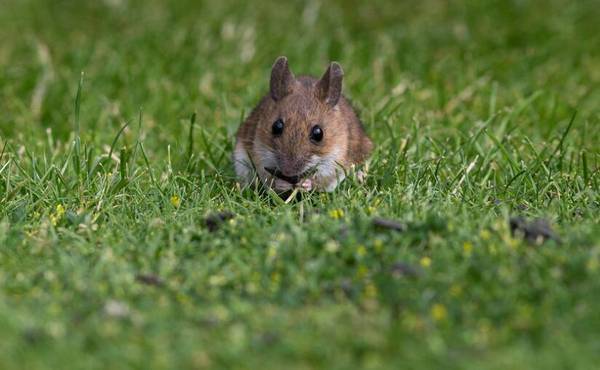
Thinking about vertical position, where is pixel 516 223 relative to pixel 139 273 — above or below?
above

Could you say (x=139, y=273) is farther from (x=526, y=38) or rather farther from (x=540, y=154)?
(x=526, y=38)

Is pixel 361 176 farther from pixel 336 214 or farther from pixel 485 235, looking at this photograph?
pixel 485 235

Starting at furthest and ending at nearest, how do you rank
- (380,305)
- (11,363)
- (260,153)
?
(260,153), (380,305), (11,363)

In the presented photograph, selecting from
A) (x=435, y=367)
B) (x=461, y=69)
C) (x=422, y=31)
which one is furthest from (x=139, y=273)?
(x=422, y=31)

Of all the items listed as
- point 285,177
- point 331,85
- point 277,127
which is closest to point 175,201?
point 285,177

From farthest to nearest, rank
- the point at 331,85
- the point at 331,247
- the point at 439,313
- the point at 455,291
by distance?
the point at 331,85
the point at 331,247
the point at 455,291
the point at 439,313

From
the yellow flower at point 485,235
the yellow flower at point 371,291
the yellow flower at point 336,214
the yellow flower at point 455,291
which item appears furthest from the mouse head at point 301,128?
the yellow flower at point 455,291

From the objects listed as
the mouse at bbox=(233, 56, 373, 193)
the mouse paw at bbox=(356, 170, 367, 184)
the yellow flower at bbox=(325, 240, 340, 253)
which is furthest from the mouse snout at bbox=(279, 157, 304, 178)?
the yellow flower at bbox=(325, 240, 340, 253)
